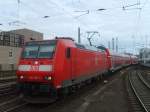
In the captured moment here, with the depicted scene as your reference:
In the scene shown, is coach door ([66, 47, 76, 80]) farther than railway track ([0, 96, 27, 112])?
Yes

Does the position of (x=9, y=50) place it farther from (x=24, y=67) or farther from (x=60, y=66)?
(x=60, y=66)

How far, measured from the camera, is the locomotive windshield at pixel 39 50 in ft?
45.6

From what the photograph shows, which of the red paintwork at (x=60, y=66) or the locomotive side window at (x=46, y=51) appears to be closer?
the red paintwork at (x=60, y=66)

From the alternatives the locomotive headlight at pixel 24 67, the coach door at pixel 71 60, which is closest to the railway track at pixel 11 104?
the locomotive headlight at pixel 24 67

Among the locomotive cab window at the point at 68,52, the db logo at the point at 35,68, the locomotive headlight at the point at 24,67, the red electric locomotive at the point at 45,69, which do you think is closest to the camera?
the red electric locomotive at the point at 45,69

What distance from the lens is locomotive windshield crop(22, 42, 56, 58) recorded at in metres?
13.9

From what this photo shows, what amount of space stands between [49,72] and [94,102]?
313 cm

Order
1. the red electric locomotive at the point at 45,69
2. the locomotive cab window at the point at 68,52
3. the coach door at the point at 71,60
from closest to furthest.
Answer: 1. the red electric locomotive at the point at 45,69
2. the locomotive cab window at the point at 68,52
3. the coach door at the point at 71,60

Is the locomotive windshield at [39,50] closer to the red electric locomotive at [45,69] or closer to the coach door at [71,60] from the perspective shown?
the red electric locomotive at [45,69]

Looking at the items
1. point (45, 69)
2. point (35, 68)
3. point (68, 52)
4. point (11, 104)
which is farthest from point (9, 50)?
point (45, 69)

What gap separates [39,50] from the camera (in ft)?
46.7

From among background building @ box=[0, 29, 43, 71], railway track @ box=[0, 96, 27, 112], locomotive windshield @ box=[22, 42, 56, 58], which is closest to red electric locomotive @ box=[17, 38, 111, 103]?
locomotive windshield @ box=[22, 42, 56, 58]

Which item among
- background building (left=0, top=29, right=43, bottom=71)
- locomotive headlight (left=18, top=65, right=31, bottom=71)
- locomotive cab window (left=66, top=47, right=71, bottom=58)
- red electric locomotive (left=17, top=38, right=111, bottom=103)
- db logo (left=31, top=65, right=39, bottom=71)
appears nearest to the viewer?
red electric locomotive (left=17, top=38, right=111, bottom=103)

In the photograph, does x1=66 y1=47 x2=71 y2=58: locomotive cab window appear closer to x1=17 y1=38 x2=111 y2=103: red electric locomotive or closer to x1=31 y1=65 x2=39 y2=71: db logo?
x1=17 y1=38 x2=111 y2=103: red electric locomotive
